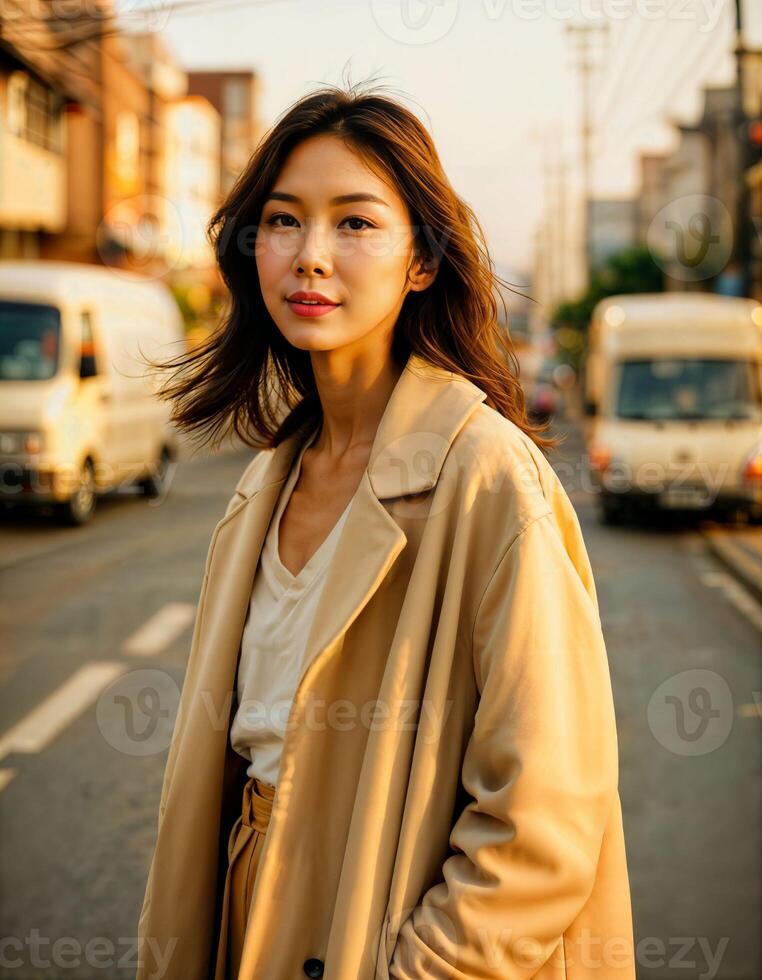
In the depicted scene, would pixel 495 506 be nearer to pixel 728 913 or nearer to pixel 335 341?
pixel 335 341

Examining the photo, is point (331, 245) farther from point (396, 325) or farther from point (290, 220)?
point (396, 325)

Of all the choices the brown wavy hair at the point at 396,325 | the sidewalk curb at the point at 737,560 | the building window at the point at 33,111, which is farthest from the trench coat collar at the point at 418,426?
the building window at the point at 33,111

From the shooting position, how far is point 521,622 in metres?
1.54

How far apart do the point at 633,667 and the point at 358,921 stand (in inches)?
219

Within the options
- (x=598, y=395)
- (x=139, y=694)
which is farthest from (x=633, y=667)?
(x=598, y=395)

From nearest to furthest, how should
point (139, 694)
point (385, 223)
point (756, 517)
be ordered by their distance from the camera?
point (385, 223) < point (139, 694) < point (756, 517)

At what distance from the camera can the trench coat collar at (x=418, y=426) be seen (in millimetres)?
1715

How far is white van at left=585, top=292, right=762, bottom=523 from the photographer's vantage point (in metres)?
12.7

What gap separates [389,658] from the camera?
1650 mm

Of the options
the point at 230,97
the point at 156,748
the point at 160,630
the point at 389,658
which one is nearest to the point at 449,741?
the point at 389,658

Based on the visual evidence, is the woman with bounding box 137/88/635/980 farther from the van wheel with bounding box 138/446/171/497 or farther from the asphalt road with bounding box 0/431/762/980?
the van wheel with bounding box 138/446/171/497

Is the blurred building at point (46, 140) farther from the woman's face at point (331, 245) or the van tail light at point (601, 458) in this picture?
the woman's face at point (331, 245)

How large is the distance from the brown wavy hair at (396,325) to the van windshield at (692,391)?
38.9 ft

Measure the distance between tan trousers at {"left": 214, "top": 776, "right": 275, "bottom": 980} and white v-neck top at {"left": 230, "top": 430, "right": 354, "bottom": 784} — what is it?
4cm
